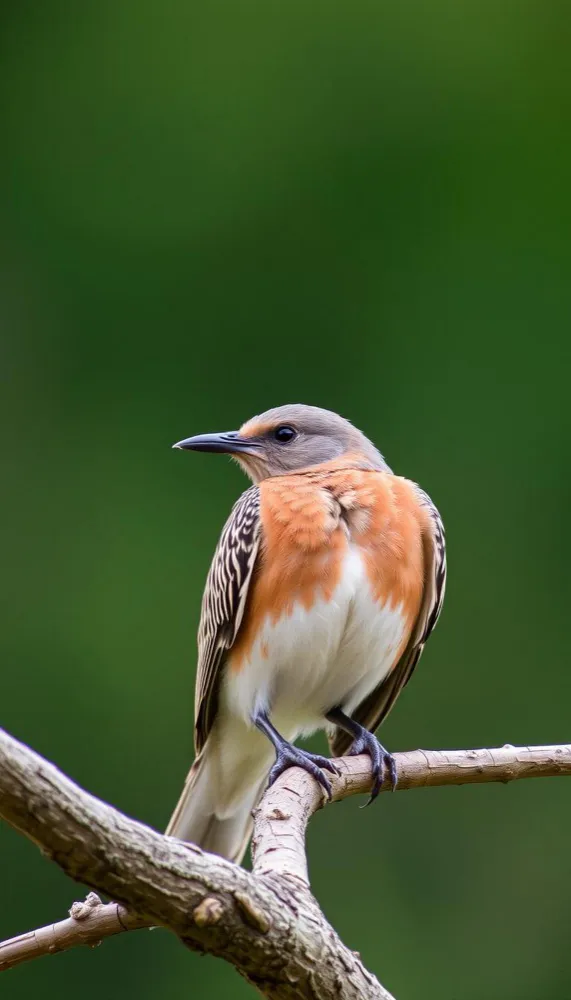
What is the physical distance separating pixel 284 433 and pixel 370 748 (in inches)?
64.7

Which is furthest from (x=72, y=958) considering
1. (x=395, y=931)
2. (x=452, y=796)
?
(x=452, y=796)

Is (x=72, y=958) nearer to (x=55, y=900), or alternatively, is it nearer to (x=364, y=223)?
(x=55, y=900)

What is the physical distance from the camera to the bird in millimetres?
5293

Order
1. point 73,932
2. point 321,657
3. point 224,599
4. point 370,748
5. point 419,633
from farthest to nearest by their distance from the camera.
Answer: point 419,633
point 224,599
point 321,657
point 370,748
point 73,932

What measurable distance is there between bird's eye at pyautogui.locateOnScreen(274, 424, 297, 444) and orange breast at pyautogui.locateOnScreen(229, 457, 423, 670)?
0.64 m

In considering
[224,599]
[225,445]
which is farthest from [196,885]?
[225,445]

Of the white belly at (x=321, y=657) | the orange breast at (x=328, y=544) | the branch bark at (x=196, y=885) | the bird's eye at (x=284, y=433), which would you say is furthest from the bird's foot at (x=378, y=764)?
the bird's eye at (x=284, y=433)

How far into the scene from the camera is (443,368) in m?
12.2

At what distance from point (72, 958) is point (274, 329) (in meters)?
5.66

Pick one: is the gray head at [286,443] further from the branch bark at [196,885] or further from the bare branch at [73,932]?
the branch bark at [196,885]

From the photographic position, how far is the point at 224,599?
565cm

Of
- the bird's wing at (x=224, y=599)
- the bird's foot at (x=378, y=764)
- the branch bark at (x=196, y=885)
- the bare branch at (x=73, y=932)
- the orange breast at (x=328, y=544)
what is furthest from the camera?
the bird's wing at (x=224, y=599)

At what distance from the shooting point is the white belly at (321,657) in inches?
208

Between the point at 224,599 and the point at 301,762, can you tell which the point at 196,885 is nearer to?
the point at 301,762
